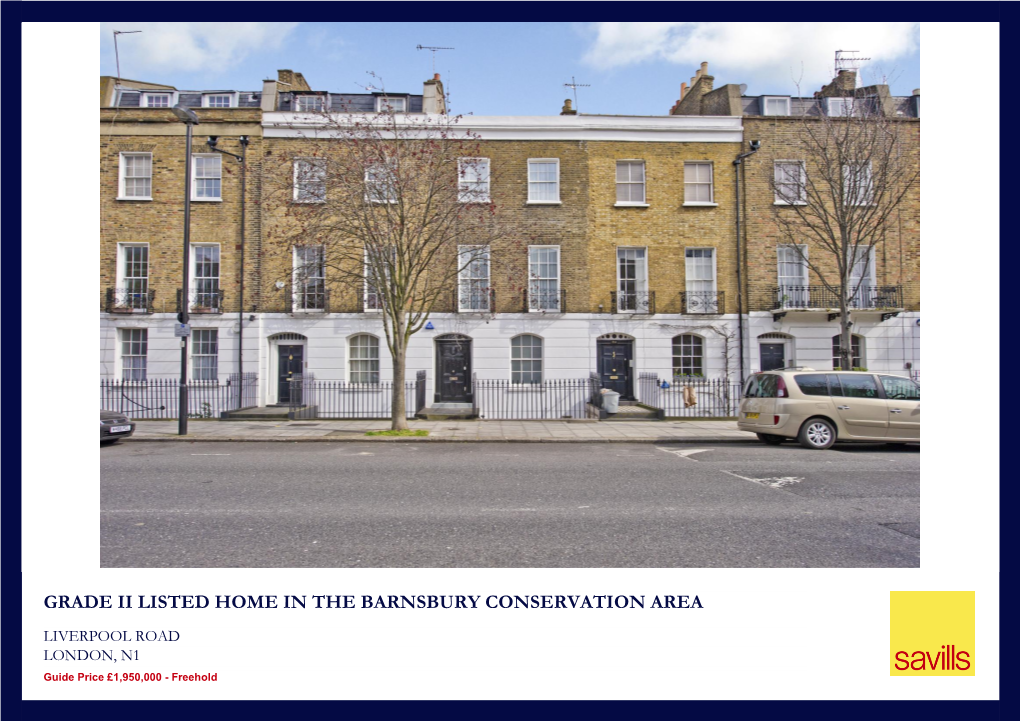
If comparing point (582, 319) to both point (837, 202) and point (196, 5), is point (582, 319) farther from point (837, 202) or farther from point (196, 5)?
point (196, 5)

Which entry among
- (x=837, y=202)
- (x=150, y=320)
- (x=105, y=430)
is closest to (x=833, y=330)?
(x=837, y=202)

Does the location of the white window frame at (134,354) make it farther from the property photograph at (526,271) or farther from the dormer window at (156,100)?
the dormer window at (156,100)

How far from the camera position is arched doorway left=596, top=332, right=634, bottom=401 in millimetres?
20438

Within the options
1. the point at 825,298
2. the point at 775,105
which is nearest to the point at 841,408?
the point at 825,298

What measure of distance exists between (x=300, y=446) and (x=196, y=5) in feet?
37.1

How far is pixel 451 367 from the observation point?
20.3 metres

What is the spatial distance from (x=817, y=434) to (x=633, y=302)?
9560 mm

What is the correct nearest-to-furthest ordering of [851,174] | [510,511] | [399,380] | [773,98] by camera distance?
[510,511], [399,380], [851,174], [773,98]

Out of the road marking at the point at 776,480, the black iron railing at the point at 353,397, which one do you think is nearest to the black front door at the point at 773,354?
the black iron railing at the point at 353,397

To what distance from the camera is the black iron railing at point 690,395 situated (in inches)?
774

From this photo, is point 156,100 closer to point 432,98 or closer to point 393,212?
point 432,98

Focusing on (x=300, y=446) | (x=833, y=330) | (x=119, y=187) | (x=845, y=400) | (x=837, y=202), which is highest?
(x=119, y=187)

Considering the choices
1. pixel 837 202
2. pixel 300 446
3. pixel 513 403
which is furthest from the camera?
pixel 513 403

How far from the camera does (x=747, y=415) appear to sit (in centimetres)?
1286
